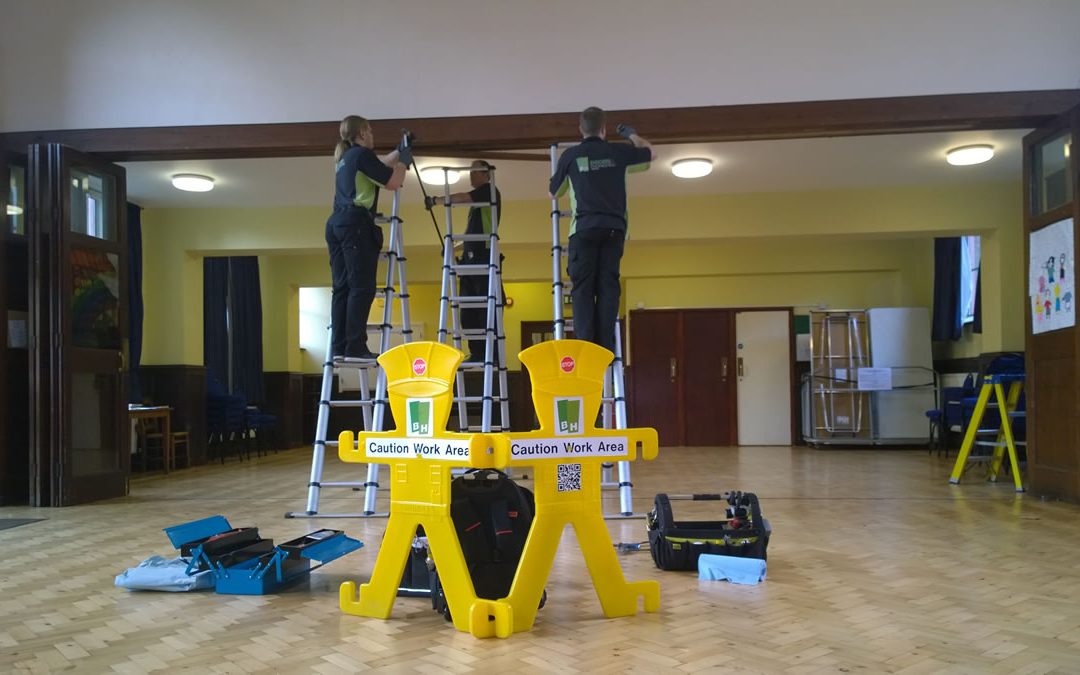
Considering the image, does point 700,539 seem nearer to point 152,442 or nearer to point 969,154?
point 969,154

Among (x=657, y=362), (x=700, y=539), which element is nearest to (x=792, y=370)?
(x=657, y=362)

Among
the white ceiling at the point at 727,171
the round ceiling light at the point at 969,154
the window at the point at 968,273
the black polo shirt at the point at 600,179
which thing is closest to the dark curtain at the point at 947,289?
the window at the point at 968,273

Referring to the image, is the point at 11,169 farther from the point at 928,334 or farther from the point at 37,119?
the point at 928,334

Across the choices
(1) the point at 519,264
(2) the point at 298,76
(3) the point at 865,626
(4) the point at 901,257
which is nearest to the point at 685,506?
(3) the point at 865,626

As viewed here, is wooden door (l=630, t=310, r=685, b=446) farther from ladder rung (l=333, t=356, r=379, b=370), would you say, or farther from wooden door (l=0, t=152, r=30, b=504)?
wooden door (l=0, t=152, r=30, b=504)

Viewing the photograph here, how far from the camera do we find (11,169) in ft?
19.6

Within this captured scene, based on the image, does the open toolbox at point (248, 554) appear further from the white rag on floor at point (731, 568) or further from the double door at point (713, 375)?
the double door at point (713, 375)

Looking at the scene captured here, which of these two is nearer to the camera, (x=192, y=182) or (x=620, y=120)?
(x=620, y=120)

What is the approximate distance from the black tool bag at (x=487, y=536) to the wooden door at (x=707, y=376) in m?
9.50

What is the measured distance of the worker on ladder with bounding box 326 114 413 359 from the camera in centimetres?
446

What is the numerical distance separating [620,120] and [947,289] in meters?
7.03

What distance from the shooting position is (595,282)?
4250 millimetres

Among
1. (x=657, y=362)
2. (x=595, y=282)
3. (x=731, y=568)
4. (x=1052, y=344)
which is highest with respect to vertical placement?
(x=595, y=282)

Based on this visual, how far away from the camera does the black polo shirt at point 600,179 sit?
13.5ft
